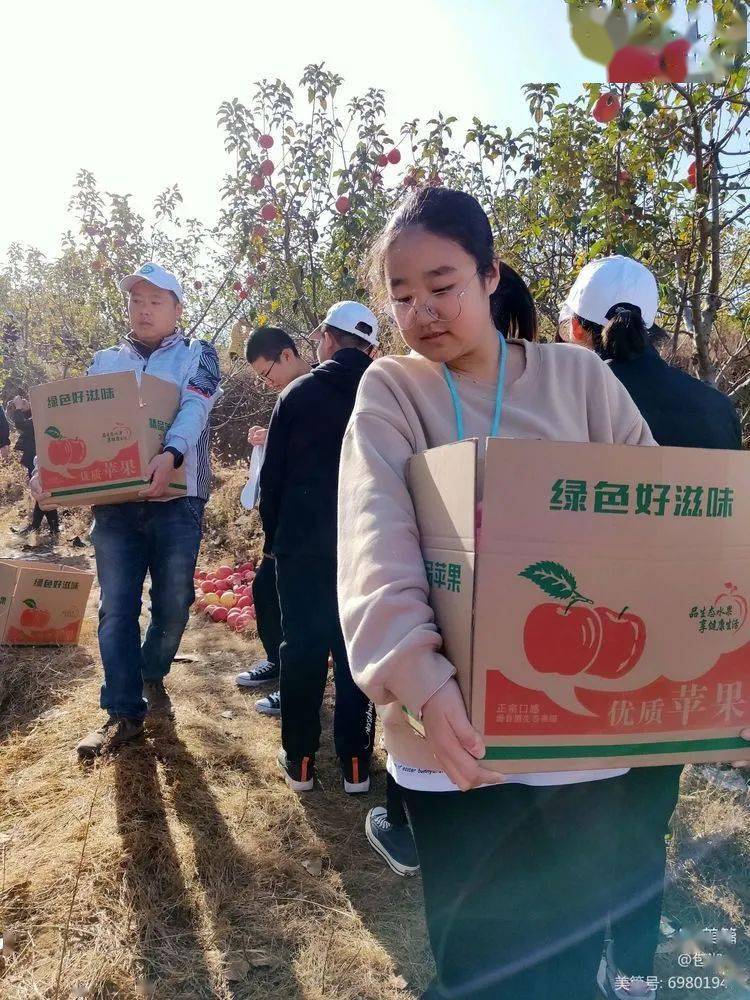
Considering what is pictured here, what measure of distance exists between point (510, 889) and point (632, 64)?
8.76 feet

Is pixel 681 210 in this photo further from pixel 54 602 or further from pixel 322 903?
pixel 54 602

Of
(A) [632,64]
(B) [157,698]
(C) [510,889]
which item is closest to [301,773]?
(B) [157,698]

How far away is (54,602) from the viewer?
14.1 feet

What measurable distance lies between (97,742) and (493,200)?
4639 mm

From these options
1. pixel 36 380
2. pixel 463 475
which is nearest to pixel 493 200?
pixel 463 475

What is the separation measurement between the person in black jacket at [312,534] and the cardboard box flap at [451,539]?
67.3 inches

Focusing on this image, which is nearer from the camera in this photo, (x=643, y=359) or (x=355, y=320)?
(x=643, y=359)

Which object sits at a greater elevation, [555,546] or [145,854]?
[555,546]

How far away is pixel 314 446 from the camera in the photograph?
278cm

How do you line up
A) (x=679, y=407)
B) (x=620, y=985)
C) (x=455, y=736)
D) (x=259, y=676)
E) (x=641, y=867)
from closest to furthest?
(x=455, y=736)
(x=641, y=867)
(x=620, y=985)
(x=679, y=407)
(x=259, y=676)

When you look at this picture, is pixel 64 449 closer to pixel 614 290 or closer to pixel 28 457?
pixel 614 290

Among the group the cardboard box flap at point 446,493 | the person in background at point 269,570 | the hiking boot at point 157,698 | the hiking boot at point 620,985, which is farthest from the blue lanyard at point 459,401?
the hiking boot at point 157,698

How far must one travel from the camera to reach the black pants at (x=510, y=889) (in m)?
1.13

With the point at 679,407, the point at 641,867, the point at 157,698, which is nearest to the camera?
the point at 641,867
